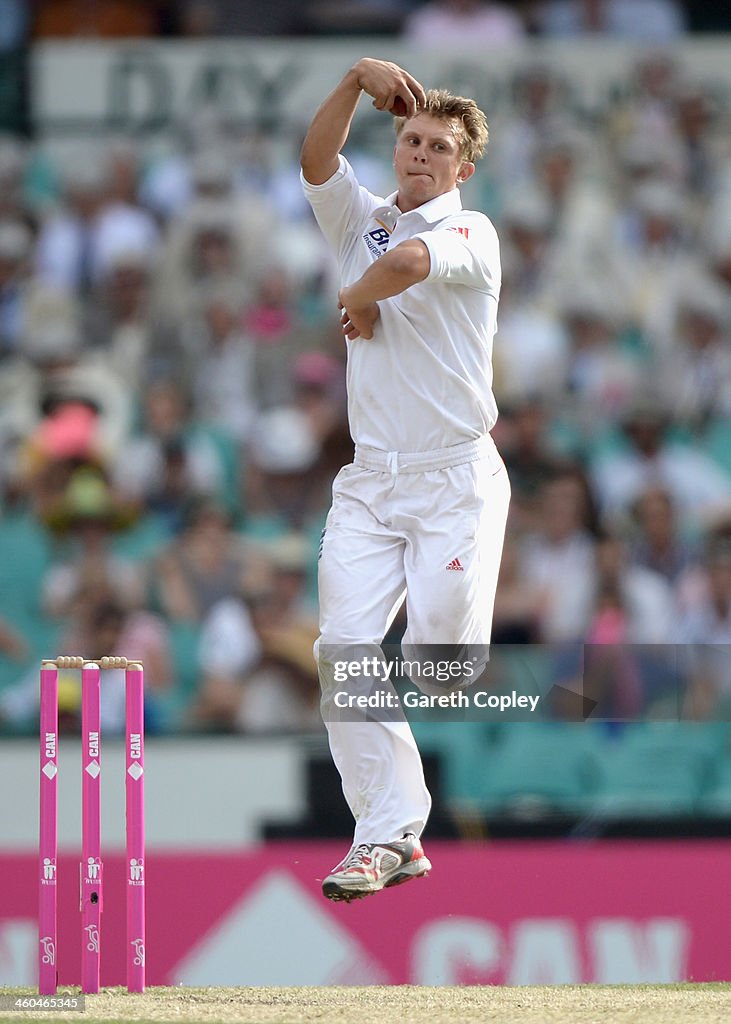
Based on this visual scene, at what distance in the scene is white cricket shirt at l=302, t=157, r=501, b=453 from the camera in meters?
5.29


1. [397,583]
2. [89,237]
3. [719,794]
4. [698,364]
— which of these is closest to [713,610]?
[719,794]

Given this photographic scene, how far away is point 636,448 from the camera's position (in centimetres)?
993

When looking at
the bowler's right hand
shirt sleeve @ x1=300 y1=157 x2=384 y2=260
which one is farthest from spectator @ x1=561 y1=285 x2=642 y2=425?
the bowler's right hand

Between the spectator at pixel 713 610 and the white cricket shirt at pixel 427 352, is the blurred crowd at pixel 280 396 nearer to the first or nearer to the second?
the spectator at pixel 713 610

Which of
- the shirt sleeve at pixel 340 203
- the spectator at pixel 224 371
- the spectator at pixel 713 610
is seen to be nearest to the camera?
the shirt sleeve at pixel 340 203

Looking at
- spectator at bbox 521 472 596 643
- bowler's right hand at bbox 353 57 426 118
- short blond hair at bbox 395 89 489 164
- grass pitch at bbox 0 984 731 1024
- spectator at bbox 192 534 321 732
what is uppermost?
bowler's right hand at bbox 353 57 426 118

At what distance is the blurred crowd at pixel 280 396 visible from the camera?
8.71m

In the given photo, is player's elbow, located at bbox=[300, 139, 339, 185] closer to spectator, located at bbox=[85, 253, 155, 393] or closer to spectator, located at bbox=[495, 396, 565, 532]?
spectator, located at bbox=[495, 396, 565, 532]

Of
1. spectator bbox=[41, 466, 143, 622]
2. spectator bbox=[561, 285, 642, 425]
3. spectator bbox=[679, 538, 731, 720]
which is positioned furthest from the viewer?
spectator bbox=[561, 285, 642, 425]

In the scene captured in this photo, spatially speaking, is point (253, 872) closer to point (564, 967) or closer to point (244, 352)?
point (564, 967)

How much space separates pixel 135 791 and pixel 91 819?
15cm

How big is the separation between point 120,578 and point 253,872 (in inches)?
93.6

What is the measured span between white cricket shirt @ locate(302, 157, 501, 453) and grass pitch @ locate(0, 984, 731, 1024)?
1610 mm
